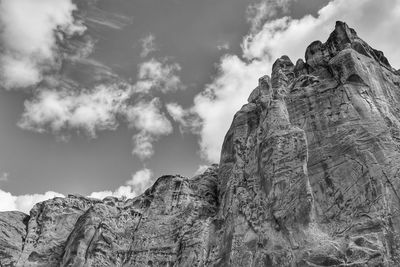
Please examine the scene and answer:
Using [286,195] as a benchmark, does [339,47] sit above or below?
above

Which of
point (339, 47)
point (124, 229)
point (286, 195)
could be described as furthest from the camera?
point (124, 229)

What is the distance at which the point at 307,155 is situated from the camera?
126ft

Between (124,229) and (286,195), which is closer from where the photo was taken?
(286,195)

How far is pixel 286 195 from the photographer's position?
36344mm

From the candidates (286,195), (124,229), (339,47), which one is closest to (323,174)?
(286,195)

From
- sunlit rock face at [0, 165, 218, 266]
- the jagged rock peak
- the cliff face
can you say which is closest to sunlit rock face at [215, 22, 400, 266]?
the cliff face

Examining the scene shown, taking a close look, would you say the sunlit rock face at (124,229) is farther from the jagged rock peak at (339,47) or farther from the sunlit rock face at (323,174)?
the jagged rock peak at (339,47)

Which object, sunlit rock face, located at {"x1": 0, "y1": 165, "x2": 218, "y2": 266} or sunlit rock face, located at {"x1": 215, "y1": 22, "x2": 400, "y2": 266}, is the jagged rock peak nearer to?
sunlit rock face, located at {"x1": 215, "y1": 22, "x2": 400, "y2": 266}

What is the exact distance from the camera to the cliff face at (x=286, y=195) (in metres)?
32.9

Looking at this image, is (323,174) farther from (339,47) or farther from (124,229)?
(124,229)

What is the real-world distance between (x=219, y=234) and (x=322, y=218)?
12066 millimetres

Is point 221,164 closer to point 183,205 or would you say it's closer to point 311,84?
point 183,205

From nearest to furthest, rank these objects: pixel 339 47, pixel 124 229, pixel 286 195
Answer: pixel 286 195 → pixel 339 47 → pixel 124 229

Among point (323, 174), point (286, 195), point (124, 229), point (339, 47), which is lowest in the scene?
point (286, 195)
